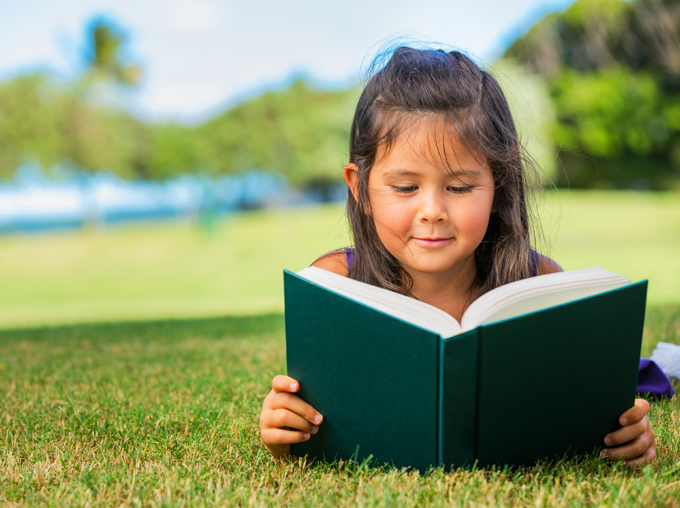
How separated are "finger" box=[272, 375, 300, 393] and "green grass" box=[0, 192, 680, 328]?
736cm

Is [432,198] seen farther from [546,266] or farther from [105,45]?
[105,45]

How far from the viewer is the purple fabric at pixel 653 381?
2.42 meters

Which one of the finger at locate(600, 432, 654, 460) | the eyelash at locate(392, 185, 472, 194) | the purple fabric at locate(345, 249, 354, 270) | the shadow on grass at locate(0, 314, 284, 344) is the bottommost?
the shadow on grass at locate(0, 314, 284, 344)

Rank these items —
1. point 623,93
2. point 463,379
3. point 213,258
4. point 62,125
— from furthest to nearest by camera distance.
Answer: point 623,93 < point 62,125 < point 213,258 < point 463,379

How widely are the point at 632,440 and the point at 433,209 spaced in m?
0.86

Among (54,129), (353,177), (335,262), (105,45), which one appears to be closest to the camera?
(353,177)

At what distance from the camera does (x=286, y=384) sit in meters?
1.62

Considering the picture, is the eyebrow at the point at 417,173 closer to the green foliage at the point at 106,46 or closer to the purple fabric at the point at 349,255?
the purple fabric at the point at 349,255

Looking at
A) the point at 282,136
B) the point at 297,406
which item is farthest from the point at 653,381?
the point at 282,136

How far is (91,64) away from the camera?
43.8m

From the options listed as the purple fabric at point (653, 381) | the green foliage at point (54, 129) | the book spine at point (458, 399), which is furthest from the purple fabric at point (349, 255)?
the green foliage at point (54, 129)

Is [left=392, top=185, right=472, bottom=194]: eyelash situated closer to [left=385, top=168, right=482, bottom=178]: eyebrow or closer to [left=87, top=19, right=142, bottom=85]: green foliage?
A: [left=385, top=168, right=482, bottom=178]: eyebrow

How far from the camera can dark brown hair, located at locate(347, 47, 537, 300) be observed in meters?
2.03

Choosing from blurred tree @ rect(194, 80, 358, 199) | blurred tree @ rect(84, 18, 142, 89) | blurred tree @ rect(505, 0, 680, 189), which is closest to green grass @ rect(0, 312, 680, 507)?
blurred tree @ rect(505, 0, 680, 189)
